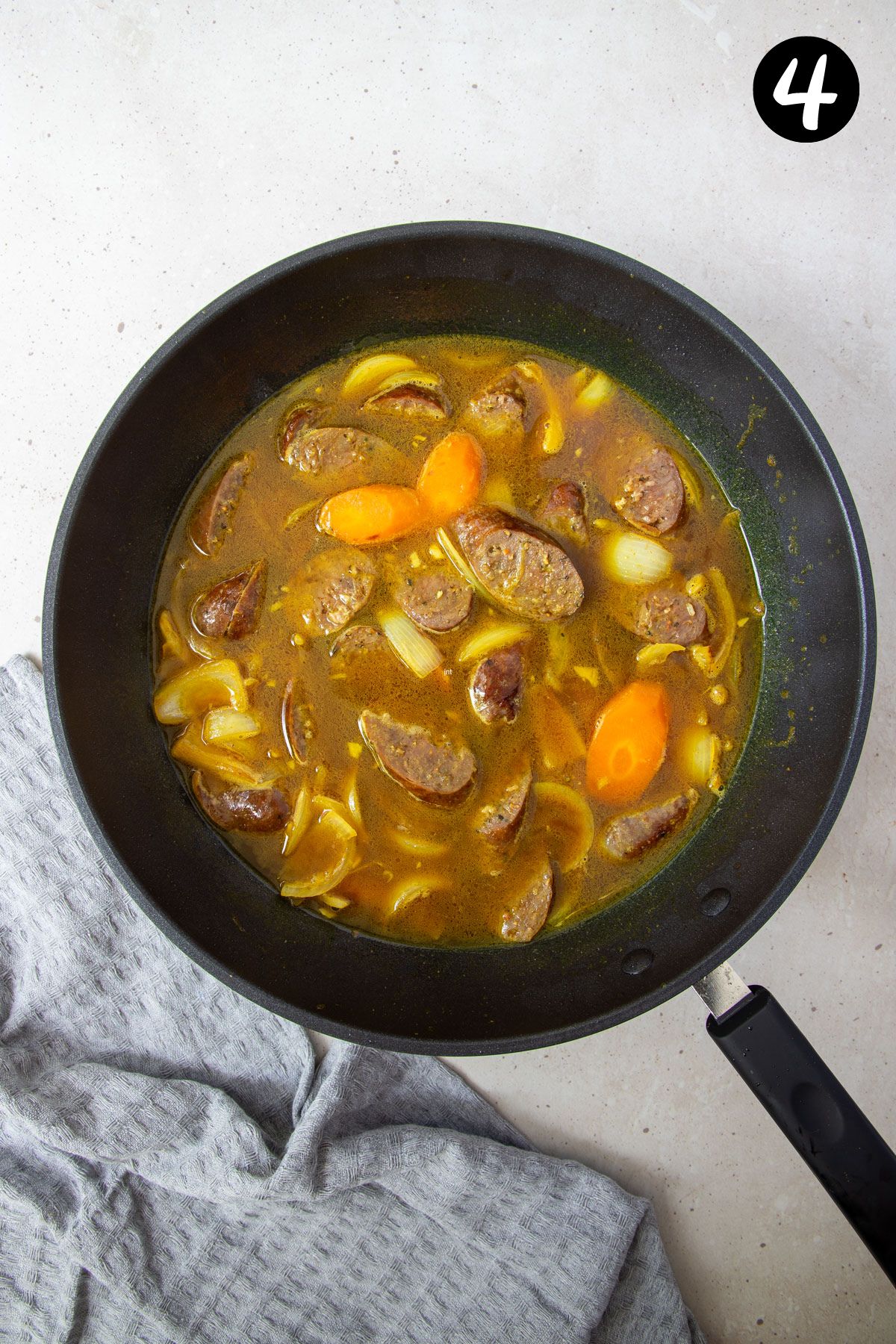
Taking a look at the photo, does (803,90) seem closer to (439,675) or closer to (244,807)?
(439,675)

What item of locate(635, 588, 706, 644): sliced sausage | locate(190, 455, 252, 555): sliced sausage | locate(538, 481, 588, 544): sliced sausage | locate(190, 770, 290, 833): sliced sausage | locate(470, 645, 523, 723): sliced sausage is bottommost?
locate(635, 588, 706, 644): sliced sausage

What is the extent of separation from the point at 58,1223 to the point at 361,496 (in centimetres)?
232

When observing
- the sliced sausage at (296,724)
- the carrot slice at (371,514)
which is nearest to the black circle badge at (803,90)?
the carrot slice at (371,514)

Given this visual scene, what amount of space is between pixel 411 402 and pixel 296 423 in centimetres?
35

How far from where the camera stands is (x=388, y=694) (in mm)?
2666

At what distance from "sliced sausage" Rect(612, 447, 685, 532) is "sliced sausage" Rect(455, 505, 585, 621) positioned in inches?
9.7

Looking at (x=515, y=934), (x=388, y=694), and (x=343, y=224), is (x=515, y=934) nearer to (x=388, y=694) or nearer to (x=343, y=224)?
(x=388, y=694)

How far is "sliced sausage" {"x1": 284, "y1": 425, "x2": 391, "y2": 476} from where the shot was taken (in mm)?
2656

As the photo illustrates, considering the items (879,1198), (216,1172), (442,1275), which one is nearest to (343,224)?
(216,1172)

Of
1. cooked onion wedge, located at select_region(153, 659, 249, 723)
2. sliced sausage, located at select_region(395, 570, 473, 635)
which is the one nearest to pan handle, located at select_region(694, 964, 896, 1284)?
sliced sausage, located at select_region(395, 570, 473, 635)

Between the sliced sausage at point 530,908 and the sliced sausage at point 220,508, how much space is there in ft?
4.52

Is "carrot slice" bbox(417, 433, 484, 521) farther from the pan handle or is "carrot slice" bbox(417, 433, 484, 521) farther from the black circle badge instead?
the pan handle

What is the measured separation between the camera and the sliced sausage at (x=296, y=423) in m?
2.72

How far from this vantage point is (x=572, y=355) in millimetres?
2836
